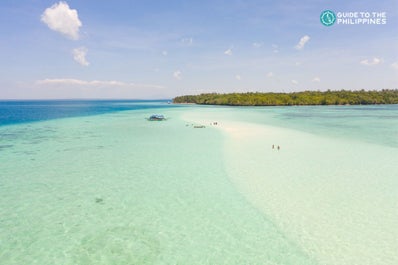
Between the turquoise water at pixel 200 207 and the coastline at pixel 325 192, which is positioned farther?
the coastline at pixel 325 192

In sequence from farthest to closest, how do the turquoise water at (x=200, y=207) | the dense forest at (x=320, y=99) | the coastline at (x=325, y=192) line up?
the dense forest at (x=320, y=99) → the coastline at (x=325, y=192) → the turquoise water at (x=200, y=207)

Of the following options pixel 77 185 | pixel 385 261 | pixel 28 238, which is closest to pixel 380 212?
pixel 385 261

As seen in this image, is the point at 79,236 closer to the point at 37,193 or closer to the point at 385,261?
the point at 37,193

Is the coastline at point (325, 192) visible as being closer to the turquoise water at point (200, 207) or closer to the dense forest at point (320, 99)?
the turquoise water at point (200, 207)

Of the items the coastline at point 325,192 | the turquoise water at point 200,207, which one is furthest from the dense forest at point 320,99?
the turquoise water at point 200,207

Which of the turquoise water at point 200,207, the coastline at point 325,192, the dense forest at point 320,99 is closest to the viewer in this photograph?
the turquoise water at point 200,207

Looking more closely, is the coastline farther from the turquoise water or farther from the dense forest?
the dense forest

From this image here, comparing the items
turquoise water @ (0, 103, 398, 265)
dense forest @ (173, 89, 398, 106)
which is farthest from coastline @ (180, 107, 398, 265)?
dense forest @ (173, 89, 398, 106)

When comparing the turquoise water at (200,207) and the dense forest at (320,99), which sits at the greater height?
the dense forest at (320,99)
